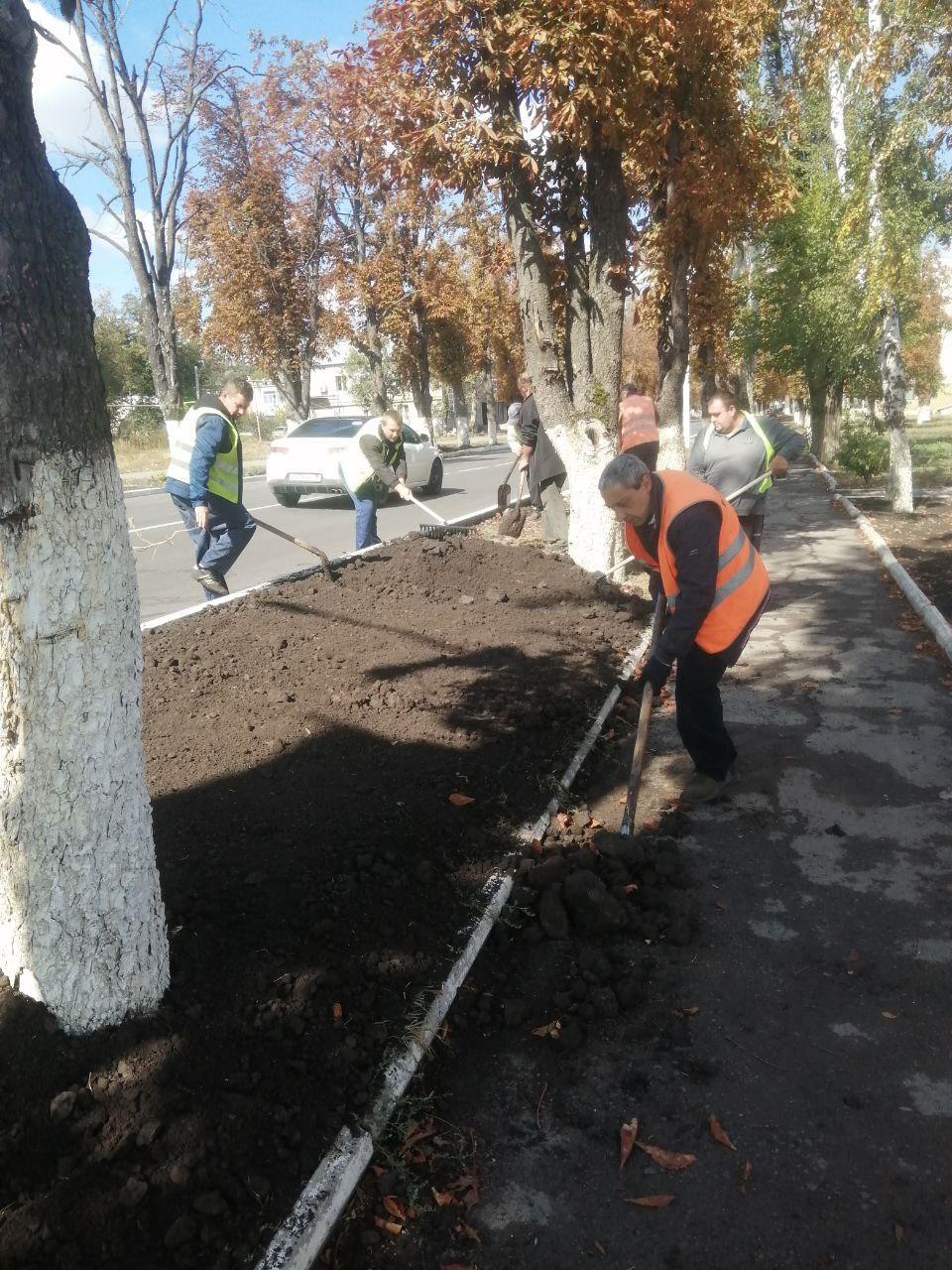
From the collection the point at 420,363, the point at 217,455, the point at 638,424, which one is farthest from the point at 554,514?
the point at 420,363

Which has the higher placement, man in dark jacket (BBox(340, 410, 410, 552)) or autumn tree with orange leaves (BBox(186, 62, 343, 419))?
autumn tree with orange leaves (BBox(186, 62, 343, 419))

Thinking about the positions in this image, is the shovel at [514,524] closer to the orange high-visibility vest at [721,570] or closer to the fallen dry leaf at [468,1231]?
the orange high-visibility vest at [721,570]

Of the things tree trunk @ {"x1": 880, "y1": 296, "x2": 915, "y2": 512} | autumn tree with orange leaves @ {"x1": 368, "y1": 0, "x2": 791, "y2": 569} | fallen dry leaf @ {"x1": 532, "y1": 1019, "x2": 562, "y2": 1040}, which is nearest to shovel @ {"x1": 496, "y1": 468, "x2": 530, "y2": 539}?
autumn tree with orange leaves @ {"x1": 368, "y1": 0, "x2": 791, "y2": 569}

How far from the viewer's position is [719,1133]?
102 inches

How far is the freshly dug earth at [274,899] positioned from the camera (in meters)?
2.21

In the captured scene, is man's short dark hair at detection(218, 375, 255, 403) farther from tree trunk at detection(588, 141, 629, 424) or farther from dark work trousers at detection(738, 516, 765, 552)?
dark work trousers at detection(738, 516, 765, 552)

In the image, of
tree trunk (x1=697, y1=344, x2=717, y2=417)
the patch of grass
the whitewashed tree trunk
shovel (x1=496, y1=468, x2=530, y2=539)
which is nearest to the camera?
the whitewashed tree trunk

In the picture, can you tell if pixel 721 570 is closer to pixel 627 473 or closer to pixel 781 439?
pixel 627 473

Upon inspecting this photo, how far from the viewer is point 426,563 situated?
8312 millimetres

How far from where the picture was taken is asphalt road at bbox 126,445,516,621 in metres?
9.81

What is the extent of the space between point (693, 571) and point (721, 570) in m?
0.21

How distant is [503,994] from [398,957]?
394 mm

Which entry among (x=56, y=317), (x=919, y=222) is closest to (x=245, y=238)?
(x=919, y=222)

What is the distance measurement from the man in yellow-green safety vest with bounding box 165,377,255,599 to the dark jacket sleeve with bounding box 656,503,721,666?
4.25 metres
